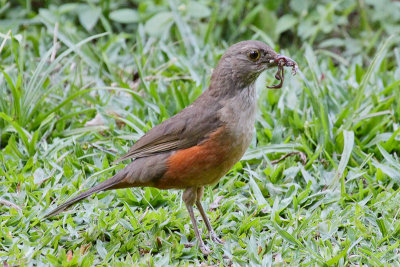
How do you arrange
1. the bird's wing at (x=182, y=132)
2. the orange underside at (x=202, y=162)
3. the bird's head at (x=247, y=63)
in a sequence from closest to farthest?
the orange underside at (x=202, y=162)
the bird's wing at (x=182, y=132)
the bird's head at (x=247, y=63)

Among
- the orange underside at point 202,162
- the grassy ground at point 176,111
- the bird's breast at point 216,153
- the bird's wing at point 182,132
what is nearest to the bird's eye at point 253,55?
the bird's breast at point 216,153

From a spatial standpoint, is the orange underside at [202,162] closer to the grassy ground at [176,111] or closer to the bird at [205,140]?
the bird at [205,140]

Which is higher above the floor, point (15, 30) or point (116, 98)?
point (15, 30)

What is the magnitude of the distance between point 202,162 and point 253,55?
868mm

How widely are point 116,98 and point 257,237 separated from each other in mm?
2476

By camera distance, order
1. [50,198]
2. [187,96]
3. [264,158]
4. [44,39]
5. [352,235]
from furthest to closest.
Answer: [44,39]
[187,96]
[264,158]
[50,198]
[352,235]

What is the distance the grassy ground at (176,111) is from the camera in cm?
469

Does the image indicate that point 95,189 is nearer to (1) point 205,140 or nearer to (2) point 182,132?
(2) point 182,132

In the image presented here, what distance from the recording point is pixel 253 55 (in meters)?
4.80

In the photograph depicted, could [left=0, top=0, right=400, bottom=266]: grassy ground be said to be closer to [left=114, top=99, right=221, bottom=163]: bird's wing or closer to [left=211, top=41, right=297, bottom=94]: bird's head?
[left=114, top=99, right=221, bottom=163]: bird's wing

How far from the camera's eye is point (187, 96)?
21.1ft

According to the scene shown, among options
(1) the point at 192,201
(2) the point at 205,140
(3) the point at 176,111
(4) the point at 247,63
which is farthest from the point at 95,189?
(3) the point at 176,111

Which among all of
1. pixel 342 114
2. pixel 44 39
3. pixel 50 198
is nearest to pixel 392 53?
pixel 342 114

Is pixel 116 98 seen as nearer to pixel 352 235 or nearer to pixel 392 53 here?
pixel 352 235
